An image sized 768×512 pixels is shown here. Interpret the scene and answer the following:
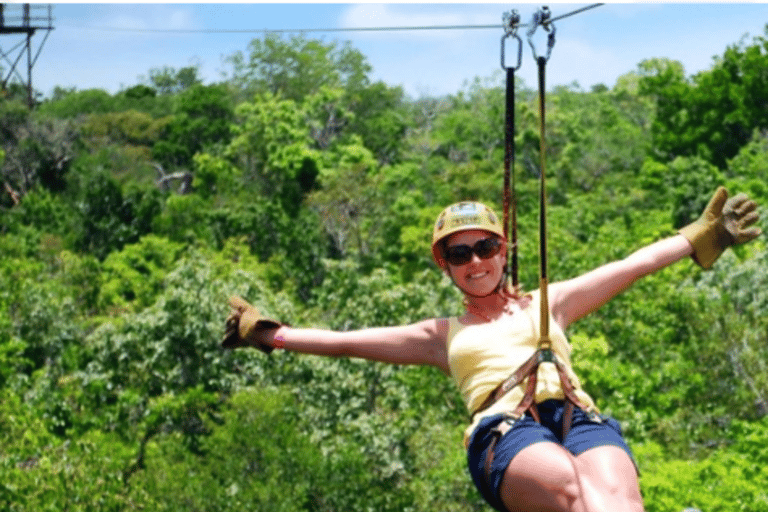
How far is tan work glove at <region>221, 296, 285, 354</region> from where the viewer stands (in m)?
6.33

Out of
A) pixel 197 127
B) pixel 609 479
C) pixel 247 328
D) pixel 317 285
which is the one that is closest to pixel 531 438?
pixel 609 479

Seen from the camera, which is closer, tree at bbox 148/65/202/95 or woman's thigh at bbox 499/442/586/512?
woman's thigh at bbox 499/442/586/512

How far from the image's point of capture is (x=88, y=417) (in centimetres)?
2730

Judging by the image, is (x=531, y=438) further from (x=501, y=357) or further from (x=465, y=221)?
(x=465, y=221)

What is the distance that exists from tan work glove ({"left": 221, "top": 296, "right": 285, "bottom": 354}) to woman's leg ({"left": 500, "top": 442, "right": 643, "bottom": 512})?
5.00 feet

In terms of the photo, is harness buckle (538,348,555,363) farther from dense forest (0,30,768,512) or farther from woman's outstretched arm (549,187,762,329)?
dense forest (0,30,768,512)

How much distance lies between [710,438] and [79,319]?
18.0 m

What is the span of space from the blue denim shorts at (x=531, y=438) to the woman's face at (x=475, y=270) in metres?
0.55

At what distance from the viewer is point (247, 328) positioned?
6.36m

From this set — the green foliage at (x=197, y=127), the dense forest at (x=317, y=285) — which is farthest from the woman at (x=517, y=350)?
the green foliage at (x=197, y=127)

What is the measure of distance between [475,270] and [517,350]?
374 mm

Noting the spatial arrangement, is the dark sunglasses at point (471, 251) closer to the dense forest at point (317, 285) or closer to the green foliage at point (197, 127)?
the dense forest at point (317, 285)

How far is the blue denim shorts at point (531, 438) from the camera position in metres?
5.24

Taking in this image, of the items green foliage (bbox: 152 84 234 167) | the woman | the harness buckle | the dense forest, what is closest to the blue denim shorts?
the woman
